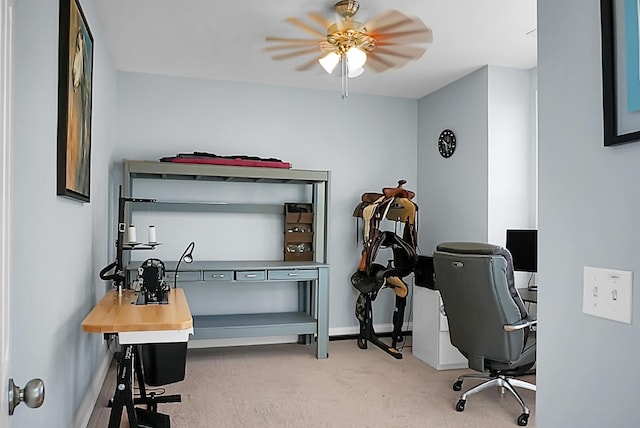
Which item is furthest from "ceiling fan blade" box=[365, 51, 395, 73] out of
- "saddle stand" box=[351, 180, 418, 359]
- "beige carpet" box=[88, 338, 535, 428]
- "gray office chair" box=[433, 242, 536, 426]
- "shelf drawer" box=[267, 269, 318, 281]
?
"beige carpet" box=[88, 338, 535, 428]

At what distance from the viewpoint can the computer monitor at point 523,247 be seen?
4164 mm

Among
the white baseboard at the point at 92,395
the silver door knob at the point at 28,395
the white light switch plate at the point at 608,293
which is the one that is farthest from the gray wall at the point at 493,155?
the silver door knob at the point at 28,395

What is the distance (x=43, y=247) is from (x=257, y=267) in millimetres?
2560

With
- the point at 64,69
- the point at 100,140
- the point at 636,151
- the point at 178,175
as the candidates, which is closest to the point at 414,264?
the point at 178,175

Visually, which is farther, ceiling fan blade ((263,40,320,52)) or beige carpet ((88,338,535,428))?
ceiling fan blade ((263,40,320,52))

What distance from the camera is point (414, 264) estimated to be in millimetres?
4773

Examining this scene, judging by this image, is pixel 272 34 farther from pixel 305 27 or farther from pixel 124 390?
pixel 124 390

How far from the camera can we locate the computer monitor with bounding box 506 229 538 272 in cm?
416

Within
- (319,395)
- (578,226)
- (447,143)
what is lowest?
(319,395)

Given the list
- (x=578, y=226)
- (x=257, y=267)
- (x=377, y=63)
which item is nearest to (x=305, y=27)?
(x=377, y=63)

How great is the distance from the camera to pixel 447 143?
17.0 ft

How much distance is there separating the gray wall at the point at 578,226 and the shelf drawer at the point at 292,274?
11.0 ft

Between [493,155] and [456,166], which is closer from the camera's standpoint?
[493,155]

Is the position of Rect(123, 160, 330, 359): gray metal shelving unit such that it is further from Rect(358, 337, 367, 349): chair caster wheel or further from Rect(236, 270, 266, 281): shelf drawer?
Rect(358, 337, 367, 349): chair caster wheel
